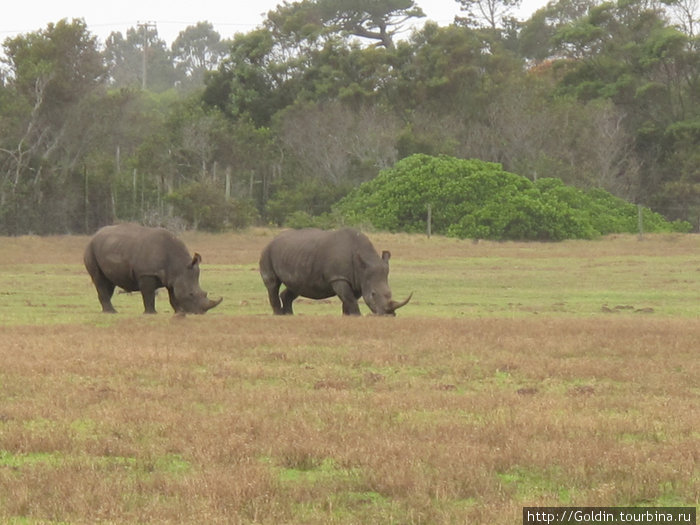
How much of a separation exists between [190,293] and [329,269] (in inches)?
99.5

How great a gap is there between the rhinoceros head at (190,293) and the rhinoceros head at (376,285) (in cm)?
261

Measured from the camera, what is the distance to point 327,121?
6175cm

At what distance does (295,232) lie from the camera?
22016 millimetres

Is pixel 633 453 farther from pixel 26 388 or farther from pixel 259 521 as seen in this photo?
pixel 26 388

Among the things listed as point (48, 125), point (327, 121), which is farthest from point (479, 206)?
point (48, 125)

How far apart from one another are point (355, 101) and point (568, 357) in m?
51.0

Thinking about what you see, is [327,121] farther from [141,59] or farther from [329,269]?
[141,59]

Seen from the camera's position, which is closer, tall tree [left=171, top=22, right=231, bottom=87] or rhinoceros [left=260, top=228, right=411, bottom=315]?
rhinoceros [left=260, top=228, right=411, bottom=315]

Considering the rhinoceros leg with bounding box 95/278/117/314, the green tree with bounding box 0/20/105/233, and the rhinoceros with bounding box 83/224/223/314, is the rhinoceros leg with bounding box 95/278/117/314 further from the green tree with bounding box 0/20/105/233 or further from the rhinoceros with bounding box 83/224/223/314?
the green tree with bounding box 0/20/105/233

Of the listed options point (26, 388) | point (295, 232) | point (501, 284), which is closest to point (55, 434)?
point (26, 388)

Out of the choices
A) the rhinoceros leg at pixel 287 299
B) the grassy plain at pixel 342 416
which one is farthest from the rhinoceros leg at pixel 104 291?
the rhinoceros leg at pixel 287 299

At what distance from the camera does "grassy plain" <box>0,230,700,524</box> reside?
709cm

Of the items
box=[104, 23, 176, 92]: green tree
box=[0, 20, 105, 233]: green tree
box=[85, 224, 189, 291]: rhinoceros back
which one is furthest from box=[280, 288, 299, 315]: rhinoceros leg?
box=[104, 23, 176, 92]: green tree

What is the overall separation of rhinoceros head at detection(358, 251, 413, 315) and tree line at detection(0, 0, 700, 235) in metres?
28.9
